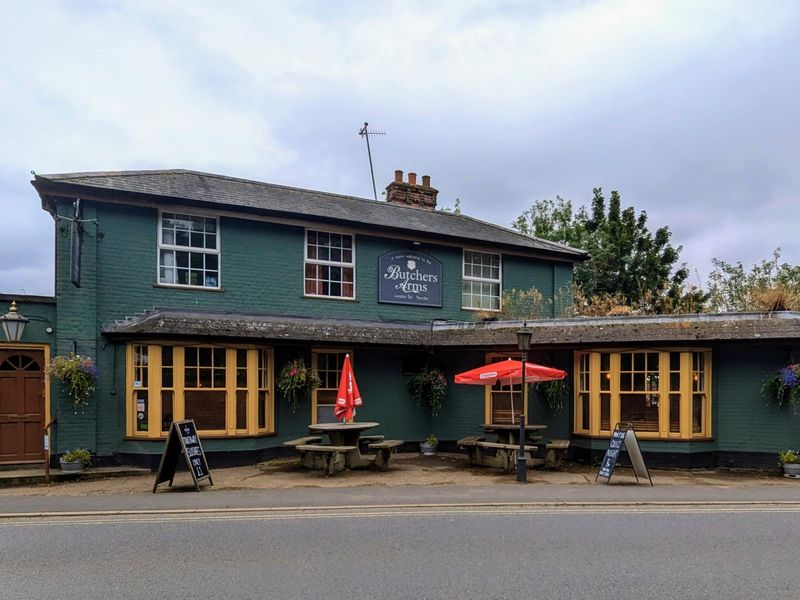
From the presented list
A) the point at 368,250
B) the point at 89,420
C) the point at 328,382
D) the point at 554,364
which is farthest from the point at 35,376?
the point at 554,364

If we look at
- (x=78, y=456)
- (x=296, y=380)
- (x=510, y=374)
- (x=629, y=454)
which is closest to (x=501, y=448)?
(x=510, y=374)

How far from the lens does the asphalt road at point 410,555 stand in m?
5.54

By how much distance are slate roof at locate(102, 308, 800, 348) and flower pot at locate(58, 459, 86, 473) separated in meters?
2.57

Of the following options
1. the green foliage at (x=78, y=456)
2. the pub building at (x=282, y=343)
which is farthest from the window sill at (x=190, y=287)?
the green foliage at (x=78, y=456)

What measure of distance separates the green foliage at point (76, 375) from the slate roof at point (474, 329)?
31.2 inches

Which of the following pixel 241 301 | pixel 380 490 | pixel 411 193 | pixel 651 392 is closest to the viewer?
pixel 380 490

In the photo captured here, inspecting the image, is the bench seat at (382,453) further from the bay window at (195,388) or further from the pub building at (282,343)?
the bay window at (195,388)

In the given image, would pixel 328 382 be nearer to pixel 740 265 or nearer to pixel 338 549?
pixel 338 549

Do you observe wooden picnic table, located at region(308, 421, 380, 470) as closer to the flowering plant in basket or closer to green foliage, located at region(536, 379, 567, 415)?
green foliage, located at region(536, 379, 567, 415)

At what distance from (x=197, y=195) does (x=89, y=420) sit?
540 cm

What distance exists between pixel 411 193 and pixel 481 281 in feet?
14.2

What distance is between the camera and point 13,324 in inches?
449

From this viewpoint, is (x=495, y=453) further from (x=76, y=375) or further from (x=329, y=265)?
(x=76, y=375)

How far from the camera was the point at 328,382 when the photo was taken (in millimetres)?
14828
